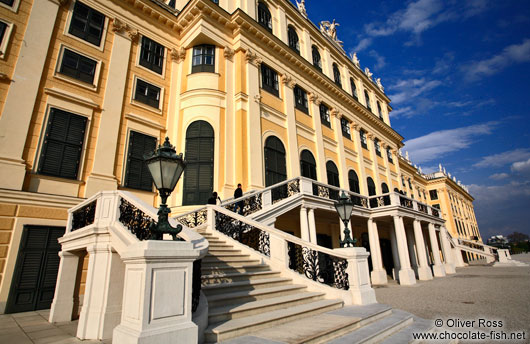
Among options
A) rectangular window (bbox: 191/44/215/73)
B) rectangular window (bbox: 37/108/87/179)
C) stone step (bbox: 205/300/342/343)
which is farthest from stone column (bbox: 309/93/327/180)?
rectangular window (bbox: 37/108/87/179)

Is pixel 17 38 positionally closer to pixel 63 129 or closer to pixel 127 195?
pixel 63 129

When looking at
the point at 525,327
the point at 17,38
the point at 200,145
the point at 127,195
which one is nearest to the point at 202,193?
the point at 200,145

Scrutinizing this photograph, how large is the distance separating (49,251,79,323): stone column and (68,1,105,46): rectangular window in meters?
9.27

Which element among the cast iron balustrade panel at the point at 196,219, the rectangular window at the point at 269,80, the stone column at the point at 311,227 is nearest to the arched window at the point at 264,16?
the rectangular window at the point at 269,80

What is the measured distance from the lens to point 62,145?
32.4 feet

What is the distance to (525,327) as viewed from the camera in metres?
5.25

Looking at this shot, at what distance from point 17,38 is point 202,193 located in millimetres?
8551

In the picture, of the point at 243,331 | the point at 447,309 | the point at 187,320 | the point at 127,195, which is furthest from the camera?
the point at 447,309

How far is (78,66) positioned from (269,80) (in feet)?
31.4

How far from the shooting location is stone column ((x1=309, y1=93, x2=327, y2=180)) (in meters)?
17.8

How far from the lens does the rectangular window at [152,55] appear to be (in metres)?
13.4

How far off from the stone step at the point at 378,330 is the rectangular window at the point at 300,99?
14.4m

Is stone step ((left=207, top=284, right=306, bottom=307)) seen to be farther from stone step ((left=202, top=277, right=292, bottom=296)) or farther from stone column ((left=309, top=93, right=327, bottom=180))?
stone column ((left=309, top=93, right=327, bottom=180))

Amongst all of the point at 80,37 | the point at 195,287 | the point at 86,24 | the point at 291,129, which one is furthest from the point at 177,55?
the point at 195,287
